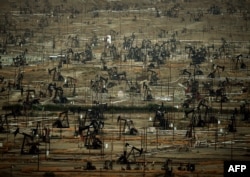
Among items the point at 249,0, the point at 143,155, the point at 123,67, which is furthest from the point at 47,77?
the point at 249,0

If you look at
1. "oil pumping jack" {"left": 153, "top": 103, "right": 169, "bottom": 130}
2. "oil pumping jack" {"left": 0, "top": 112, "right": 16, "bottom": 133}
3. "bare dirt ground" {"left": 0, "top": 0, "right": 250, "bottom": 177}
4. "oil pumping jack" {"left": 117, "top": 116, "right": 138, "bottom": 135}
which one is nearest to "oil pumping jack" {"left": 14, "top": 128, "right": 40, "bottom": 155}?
"bare dirt ground" {"left": 0, "top": 0, "right": 250, "bottom": 177}

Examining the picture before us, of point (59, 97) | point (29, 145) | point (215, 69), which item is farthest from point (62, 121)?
point (215, 69)

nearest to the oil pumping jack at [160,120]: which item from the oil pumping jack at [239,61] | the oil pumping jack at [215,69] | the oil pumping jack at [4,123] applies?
the oil pumping jack at [215,69]

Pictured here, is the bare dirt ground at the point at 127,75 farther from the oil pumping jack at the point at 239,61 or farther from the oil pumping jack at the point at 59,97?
the oil pumping jack at the point at 59,97

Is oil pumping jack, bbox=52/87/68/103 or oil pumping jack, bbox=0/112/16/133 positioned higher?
oil pumping jack, bbox=52/87/68/103

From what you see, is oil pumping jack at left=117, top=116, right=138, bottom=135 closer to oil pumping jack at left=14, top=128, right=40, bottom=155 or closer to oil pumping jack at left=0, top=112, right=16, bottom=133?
oil pumping jack at left=14, top=128, right=40, bottom=155

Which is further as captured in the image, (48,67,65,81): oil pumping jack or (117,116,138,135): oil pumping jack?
(48,67,65,81): oil pumping jack

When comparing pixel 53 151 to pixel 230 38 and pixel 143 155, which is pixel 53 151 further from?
pixel 230 38

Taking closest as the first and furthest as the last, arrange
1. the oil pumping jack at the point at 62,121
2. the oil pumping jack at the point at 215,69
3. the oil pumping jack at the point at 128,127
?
the oil pumping jack at the point at 128,127
the oil pumping jack at the point at 62,121
the oil pumping jack at the point at 215,69
